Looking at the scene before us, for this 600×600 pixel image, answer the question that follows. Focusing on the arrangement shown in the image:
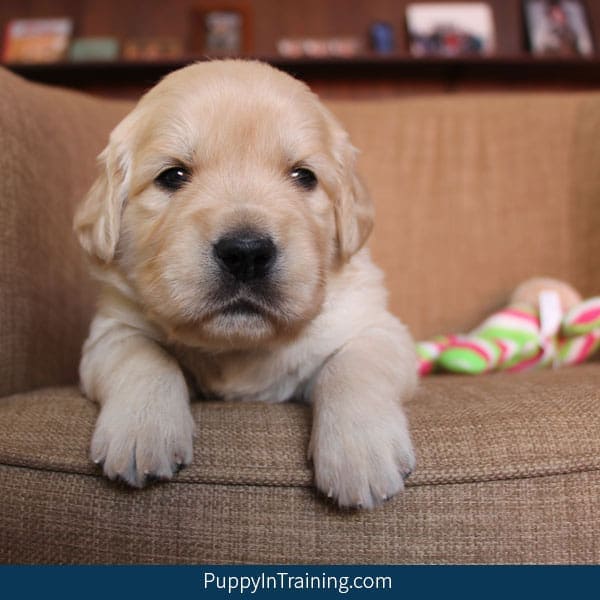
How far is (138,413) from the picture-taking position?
1298 millimetres

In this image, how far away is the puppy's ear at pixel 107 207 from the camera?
1.63 meters

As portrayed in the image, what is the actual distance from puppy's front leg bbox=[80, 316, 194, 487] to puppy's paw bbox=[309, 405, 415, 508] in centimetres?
28

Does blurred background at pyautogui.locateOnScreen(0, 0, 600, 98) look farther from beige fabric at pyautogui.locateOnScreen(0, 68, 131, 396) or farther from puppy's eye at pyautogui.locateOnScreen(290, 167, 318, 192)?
puppy's eye at pyautogui.locateOnScreen(290, 167, 318, 192)

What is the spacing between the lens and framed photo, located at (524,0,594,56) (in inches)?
185

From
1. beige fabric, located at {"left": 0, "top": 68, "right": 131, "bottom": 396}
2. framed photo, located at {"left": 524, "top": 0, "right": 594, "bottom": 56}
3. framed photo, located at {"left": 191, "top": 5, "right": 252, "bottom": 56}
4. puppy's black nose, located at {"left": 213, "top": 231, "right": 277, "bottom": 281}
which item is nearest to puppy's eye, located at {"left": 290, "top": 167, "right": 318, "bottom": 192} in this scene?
puppy's black nose, located at {"left": 213, "top": 231, "right": 277, "bottom": 281}

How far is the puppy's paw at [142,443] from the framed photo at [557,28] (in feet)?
14.8

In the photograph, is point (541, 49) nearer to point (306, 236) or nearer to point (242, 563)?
point (306, 236)

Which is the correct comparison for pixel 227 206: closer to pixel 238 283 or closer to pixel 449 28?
pixel 238 283

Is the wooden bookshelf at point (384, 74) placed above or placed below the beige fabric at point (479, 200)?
above

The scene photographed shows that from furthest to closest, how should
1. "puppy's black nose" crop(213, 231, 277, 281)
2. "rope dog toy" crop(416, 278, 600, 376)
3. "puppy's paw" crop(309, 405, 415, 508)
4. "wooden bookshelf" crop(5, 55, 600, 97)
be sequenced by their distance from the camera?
"wooden bookshelf" crop(5, 55, 600, 97) < "rope dog toy" crop(416, 278, 600, 376) < "puppy's black nose" crop(213, 231, 277, 281) < "puppy's paw" crop(309, 405, 415, 508)

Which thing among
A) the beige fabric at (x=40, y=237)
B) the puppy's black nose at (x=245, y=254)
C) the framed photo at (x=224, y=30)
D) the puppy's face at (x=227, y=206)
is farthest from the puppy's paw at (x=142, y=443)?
the framed photo at (x=224, y=30)

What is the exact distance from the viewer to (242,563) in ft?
3.96

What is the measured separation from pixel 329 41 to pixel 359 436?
166 inches

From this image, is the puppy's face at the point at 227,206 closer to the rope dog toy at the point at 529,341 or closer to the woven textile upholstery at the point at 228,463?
the woven textile upholstery at the point at 228,463
